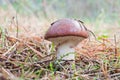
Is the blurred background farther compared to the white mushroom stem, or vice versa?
the blurred background

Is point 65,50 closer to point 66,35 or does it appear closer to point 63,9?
point 66,35

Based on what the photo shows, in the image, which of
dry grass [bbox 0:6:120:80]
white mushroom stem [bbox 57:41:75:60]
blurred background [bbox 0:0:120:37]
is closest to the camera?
dry grass [bbox 0:6:120:80]

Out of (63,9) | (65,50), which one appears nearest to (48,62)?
(65,50)

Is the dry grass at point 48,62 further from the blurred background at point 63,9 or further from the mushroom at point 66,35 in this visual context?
the blurred background at point 63,9

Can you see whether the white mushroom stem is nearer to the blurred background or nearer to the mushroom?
the mushroom

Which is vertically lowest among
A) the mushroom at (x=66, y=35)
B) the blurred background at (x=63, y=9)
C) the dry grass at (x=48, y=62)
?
the dry grass at (x=48, y=62)

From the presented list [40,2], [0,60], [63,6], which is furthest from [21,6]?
[0,60]

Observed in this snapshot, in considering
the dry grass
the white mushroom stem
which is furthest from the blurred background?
the white mushroom stem

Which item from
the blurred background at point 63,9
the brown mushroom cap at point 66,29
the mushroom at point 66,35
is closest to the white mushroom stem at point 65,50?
the mushroom at point 66,35

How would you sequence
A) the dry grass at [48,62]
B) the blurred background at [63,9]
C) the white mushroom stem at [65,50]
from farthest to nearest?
the blurred background at [63,9]
the white mushroom stem at [65,50]
the dry grass at [48,62]
